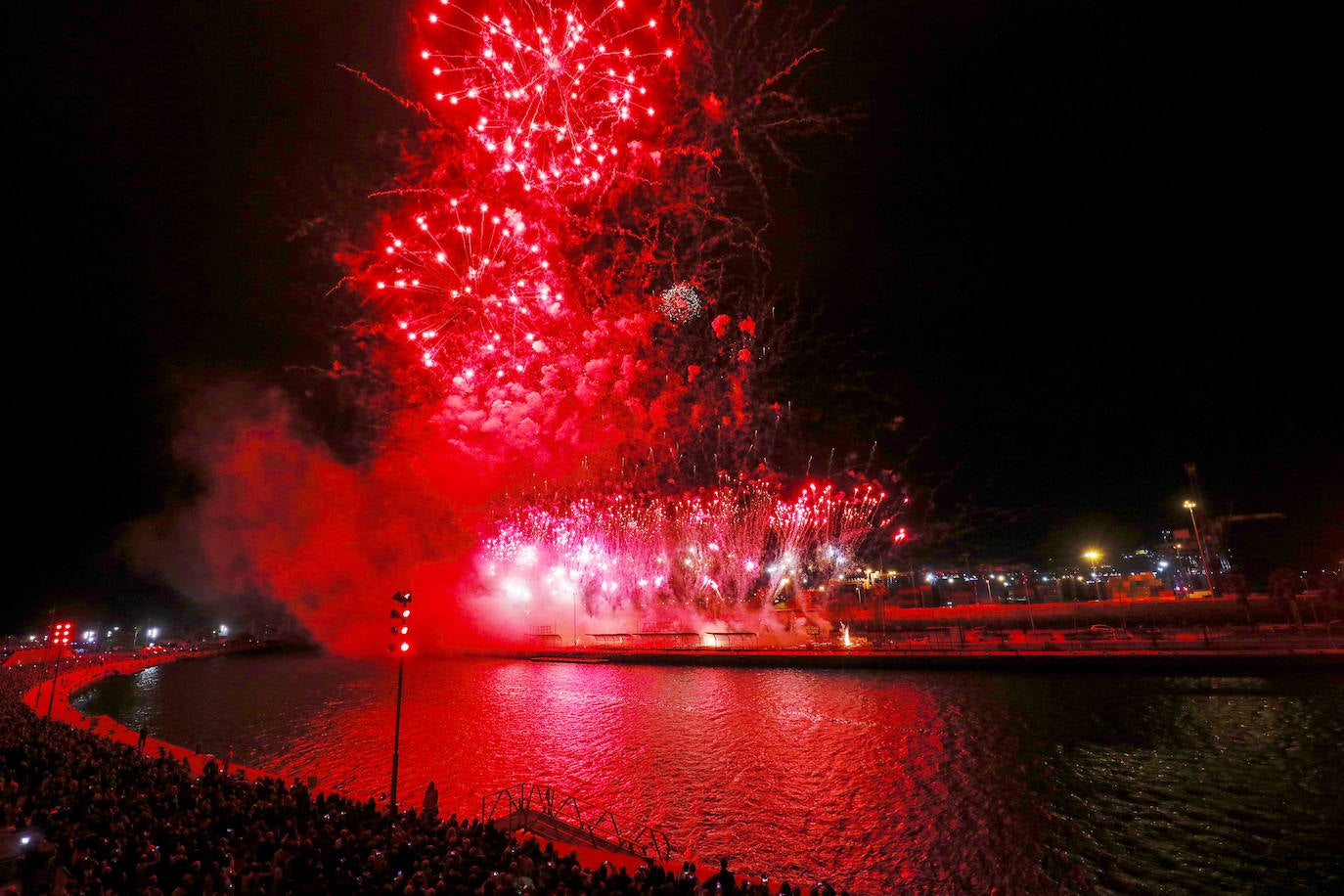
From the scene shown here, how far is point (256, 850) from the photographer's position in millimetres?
9258

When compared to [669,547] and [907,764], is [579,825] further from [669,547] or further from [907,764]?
[669,547]

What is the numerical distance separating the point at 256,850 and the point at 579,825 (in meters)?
6.65

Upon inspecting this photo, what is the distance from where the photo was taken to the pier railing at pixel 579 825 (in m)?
11.7

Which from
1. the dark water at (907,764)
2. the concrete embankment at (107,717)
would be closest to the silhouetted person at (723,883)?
the dark water at (907,764)

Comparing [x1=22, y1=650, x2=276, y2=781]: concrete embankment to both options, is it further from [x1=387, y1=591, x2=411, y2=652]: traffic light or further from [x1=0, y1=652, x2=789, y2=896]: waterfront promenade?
[x1=387, y1=591, x2=411, y2=652]: traffic light

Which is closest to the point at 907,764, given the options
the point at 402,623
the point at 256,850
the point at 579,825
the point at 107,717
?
the point at 579,825

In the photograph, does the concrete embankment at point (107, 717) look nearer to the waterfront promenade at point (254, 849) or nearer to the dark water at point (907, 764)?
the dark water at point (907, 764)

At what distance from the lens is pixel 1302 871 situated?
10891 mm

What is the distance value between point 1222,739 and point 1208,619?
2954 centimetres

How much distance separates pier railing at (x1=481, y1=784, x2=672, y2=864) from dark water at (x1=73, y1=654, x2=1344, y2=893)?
1.81ft

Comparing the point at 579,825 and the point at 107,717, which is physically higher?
the point at 107,717

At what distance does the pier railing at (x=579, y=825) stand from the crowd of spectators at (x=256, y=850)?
1.26 meters

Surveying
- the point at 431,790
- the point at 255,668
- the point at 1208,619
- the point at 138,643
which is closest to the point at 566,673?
the point at 431,790

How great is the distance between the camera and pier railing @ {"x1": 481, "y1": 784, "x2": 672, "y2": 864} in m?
11.7
